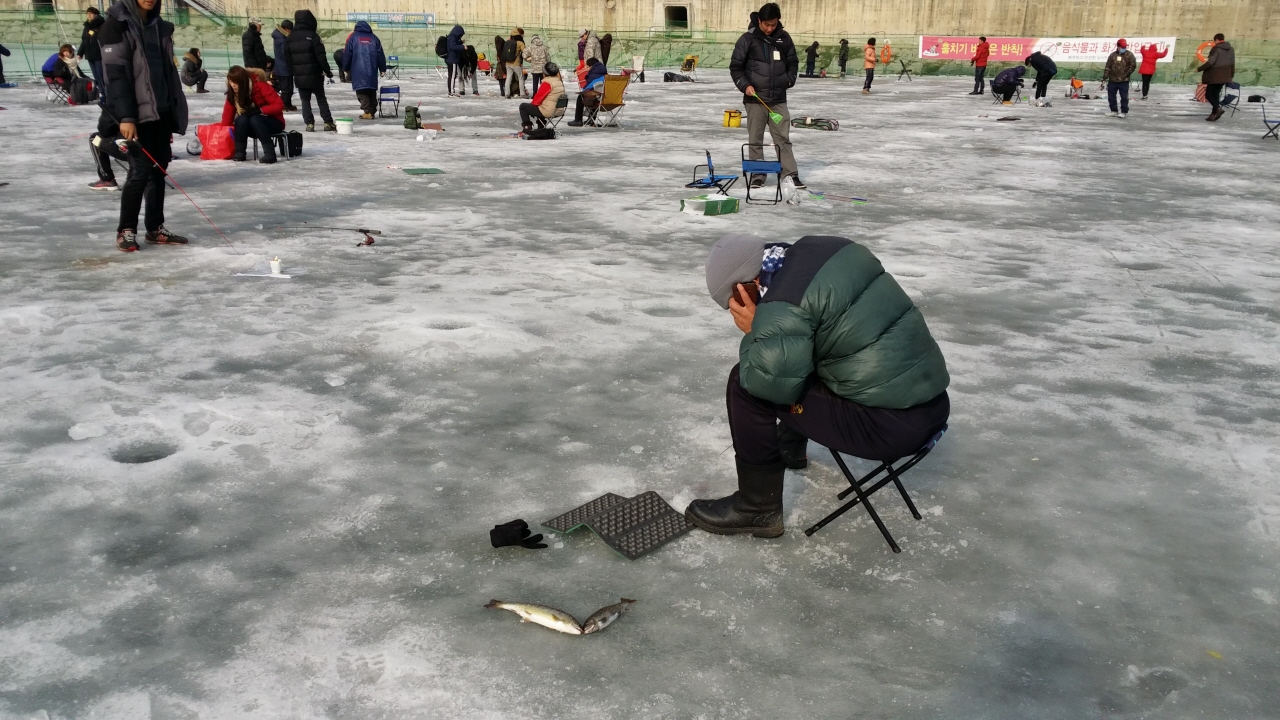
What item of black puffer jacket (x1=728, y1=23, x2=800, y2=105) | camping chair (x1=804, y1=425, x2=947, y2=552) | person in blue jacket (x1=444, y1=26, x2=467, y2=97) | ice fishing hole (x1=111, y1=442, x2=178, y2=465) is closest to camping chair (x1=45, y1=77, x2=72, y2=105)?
person in blue jacket (x1=444, y1=26, x2=467, y2=97)

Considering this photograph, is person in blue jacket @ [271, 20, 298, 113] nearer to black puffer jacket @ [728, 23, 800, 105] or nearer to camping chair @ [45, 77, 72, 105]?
camping chair @ [45, 77, 72, 105]

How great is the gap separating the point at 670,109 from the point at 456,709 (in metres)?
20.5

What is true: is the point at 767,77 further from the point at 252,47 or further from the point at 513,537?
the point at 252,47

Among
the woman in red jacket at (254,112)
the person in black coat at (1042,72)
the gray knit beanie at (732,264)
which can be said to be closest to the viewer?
the gray knit beanie at (732,264)

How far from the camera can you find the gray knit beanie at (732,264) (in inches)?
126

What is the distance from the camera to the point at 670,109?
71.7 ft

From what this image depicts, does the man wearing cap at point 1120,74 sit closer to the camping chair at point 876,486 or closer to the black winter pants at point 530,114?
the black winter pants at point 530,114

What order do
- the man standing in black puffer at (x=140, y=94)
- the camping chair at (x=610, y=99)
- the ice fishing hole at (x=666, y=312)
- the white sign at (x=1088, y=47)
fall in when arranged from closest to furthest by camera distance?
1. the ice fishing hole at (x=666, y=312)
2. the man standing in black puffer at (x=140, y=94)
3. the camping chair at (x=610, y=99)
4. the white sign at (x=1088, y=47)

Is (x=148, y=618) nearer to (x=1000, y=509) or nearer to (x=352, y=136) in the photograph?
(x=1000, y=509)

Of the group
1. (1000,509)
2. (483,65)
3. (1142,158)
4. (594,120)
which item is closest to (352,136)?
(594,120)

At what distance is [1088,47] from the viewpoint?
36062 mm

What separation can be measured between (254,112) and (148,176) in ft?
17.3

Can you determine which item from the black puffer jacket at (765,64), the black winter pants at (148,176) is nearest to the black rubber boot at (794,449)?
the black winter pants at (148,176)

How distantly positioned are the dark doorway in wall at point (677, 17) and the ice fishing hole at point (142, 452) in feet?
155
